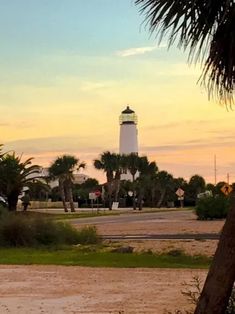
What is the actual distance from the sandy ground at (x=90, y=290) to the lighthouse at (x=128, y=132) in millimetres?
125759

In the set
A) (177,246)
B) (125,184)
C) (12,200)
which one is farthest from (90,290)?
(125,184)

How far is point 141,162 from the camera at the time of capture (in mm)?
120438

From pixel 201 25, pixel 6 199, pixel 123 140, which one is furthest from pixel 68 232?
pixel 123 140

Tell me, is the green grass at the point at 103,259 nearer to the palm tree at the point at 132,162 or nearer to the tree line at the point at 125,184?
the tree line at the point at 125,184

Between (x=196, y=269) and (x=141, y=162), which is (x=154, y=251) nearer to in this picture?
(x=196, y=269)

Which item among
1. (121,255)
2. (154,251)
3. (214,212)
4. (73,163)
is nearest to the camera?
(121,255)

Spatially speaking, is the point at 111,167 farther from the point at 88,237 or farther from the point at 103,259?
the point at 103,259

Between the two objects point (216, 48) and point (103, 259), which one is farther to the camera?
point (103, 259)

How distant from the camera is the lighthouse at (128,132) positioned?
145875 millimetres

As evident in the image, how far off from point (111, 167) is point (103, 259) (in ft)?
316

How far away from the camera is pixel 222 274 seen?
5.46 meters

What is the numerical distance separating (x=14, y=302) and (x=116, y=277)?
Answer: 453 cm

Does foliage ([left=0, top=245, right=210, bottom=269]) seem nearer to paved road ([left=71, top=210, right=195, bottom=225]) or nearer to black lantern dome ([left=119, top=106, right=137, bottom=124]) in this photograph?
paved road ([left=71, top=210, right=195, bottom=225])

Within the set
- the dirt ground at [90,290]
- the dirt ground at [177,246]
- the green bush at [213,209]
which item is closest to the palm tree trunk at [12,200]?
the green bush at [213,209]
